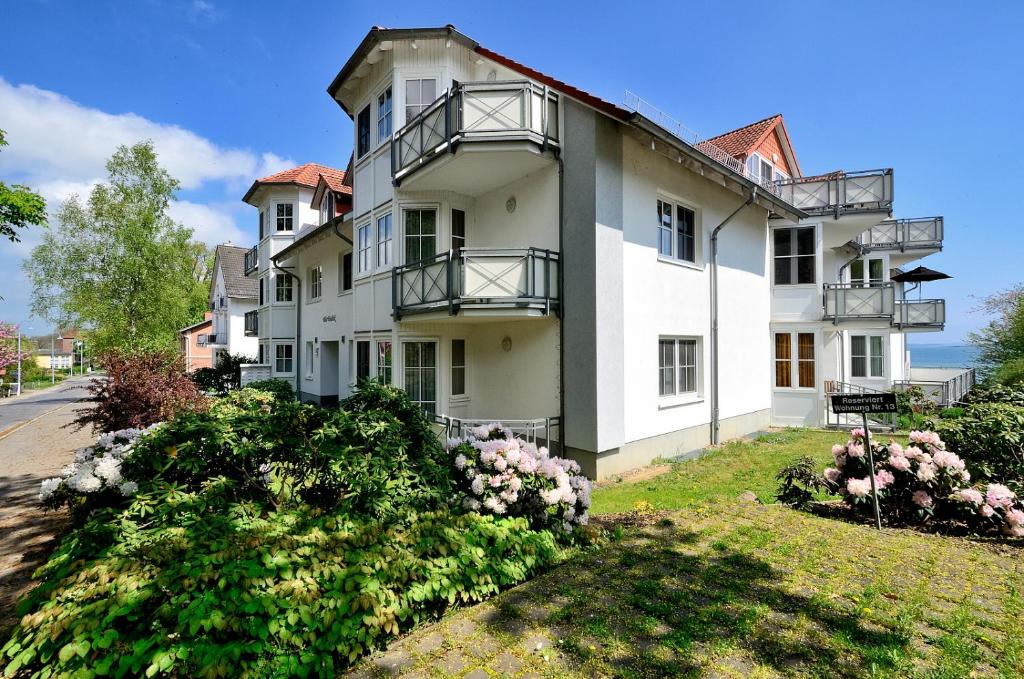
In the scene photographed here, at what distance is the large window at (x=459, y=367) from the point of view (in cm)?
1209

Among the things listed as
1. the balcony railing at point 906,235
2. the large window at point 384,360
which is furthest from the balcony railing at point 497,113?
the balcony railing at point 906,235

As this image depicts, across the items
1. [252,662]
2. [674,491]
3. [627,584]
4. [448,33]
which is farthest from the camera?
[448,33]

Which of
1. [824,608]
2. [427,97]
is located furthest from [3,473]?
[824,608]

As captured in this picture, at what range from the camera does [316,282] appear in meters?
19.8

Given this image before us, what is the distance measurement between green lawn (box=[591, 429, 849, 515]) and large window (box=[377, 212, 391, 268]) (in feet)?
26.3

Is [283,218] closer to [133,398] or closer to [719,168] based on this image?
[133,398]

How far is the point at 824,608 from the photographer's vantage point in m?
4.13

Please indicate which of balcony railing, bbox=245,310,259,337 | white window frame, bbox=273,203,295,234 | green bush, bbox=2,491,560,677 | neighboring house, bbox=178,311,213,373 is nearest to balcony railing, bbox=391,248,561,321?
green bush, bbox=2,491,560,677

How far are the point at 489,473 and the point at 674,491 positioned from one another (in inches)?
165

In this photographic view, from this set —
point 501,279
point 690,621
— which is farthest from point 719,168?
point 690,621

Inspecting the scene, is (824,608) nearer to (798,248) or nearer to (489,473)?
(489,473)

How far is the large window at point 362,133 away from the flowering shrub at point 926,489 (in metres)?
13.4

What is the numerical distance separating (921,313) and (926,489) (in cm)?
1458

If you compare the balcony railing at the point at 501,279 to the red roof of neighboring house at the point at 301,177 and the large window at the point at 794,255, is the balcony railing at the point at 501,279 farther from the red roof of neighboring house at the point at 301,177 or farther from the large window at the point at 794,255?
the red roof of neighboring house at the point at 301,177
